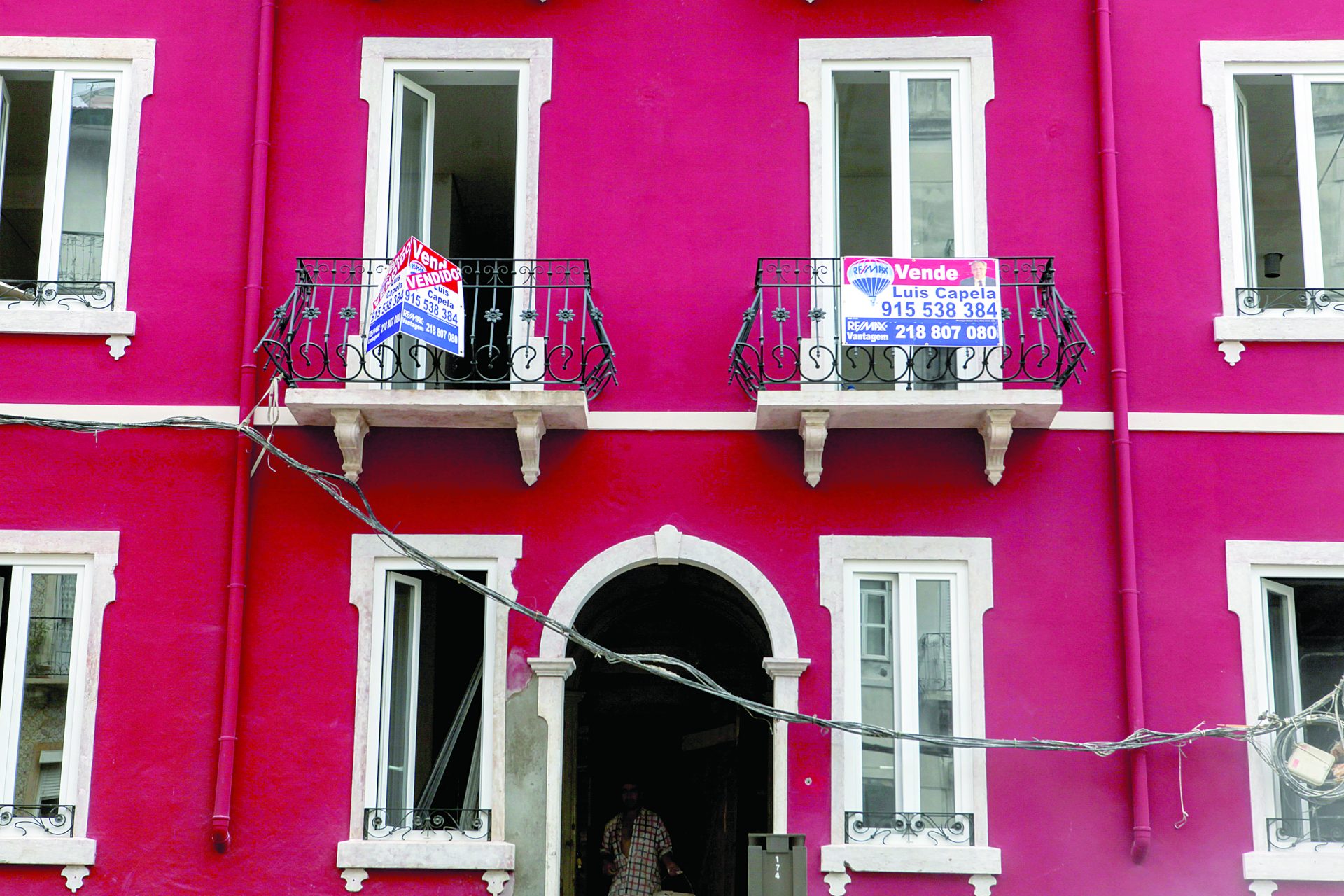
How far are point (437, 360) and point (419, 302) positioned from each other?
0.68 metres

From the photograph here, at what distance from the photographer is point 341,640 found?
11.0 m

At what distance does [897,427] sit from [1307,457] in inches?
114

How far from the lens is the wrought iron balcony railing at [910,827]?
34.7 ft

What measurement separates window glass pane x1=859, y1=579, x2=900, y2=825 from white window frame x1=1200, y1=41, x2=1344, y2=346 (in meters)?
3.07

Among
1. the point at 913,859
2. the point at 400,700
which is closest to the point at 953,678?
the point at 913,859

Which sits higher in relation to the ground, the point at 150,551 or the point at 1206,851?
the point at 150,551

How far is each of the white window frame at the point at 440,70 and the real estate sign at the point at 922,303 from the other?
2543mm

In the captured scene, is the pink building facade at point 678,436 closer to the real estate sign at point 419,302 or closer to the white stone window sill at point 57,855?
the white stone window sill at point 57,855

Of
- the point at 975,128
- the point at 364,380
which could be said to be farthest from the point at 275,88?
the point at 975,128

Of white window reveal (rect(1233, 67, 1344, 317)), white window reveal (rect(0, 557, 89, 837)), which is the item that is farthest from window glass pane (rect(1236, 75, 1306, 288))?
white window reveal (rect(0, 557, 89, 837))

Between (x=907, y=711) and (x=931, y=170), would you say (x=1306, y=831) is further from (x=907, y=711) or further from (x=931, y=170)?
(x=931, y=170)

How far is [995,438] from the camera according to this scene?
1085 cm

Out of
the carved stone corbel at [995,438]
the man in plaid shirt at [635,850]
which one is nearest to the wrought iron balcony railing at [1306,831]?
the carved stone corbel at [995,438]

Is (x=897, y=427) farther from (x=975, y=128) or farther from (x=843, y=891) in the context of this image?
(x=843, y=891)
